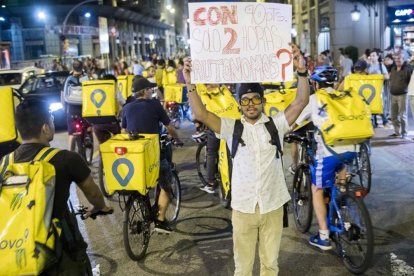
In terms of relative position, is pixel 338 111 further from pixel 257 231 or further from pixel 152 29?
pixel 152 29

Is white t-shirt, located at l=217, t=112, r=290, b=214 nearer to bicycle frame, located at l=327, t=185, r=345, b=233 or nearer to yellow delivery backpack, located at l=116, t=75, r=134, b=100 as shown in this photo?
bicycle frame, located at l=327, t=185, r=345, b=233

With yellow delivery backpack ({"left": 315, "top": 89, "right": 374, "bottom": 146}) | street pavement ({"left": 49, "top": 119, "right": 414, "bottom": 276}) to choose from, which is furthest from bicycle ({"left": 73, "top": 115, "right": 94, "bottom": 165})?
yellow delivery backpack ({"left": 315, "top": 89, "right": 374, "bottom": 146})

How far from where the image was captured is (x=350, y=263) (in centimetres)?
480

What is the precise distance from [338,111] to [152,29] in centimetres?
7416

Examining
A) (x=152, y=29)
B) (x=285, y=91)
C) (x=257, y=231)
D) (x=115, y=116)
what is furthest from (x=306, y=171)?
(x=152, y=29)

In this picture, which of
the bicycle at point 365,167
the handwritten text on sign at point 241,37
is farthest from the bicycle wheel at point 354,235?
the bicycle at point 365,167

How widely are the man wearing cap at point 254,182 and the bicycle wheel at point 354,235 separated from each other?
3.71 feet

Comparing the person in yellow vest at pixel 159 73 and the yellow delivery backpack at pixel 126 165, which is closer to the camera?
the yellow delivery backpack at pixel 126 165

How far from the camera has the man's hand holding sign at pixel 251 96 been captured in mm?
3705

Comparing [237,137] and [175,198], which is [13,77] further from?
[237,137]

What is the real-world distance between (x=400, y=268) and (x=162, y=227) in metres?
2.61

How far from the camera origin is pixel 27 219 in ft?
8.69

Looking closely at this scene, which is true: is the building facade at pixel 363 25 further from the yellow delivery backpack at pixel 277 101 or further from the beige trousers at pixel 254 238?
the beige trousers at pixel 254 238

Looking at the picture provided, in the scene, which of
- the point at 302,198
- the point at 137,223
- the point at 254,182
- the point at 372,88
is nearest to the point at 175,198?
the point at 137,223
